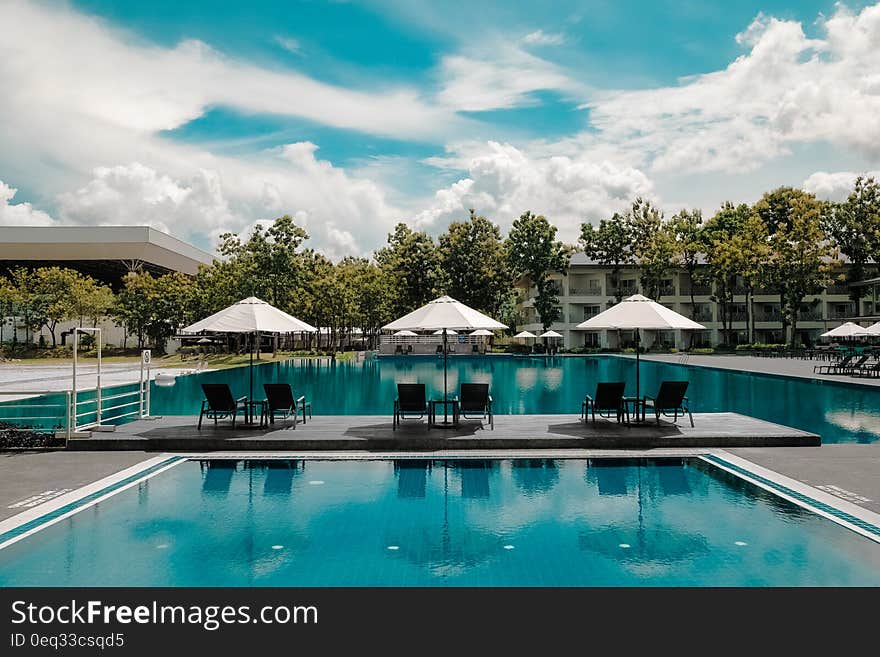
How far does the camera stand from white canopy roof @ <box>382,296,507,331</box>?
11156 mm

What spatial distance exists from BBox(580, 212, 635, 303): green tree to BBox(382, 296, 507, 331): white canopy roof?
4490cm

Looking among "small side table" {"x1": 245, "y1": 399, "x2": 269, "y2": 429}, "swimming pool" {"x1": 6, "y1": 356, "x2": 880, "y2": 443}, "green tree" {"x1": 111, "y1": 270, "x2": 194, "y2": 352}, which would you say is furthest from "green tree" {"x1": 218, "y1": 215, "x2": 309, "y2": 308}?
"small side table" {"x1": 245, "y1": 399, "x2": 269, "y2": 429}

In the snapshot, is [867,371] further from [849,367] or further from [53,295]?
[53,295]

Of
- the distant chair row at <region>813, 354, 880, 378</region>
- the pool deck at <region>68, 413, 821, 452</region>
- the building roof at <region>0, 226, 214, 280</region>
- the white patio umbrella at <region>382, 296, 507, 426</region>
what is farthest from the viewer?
the building roof at <region>0, 226, 214, 280</region>

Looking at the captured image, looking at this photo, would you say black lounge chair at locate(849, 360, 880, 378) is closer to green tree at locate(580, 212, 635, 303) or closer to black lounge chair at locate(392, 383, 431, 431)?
black lounge chair at locate(392, 383, 431, 431)

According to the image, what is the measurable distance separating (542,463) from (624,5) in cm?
1223

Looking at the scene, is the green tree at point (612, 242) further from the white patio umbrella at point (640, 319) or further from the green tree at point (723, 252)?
the white patio umbrella at point (640, 319)

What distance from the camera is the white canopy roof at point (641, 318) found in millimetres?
11391

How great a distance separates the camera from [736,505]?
705cm

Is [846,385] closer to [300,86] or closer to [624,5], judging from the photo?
[624,5]

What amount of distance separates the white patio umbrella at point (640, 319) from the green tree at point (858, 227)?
51.2 metres

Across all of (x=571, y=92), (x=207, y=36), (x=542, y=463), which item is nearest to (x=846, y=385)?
(x=571, y=92)

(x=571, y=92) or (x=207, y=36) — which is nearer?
(x=207, y=36)

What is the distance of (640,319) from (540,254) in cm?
4286
